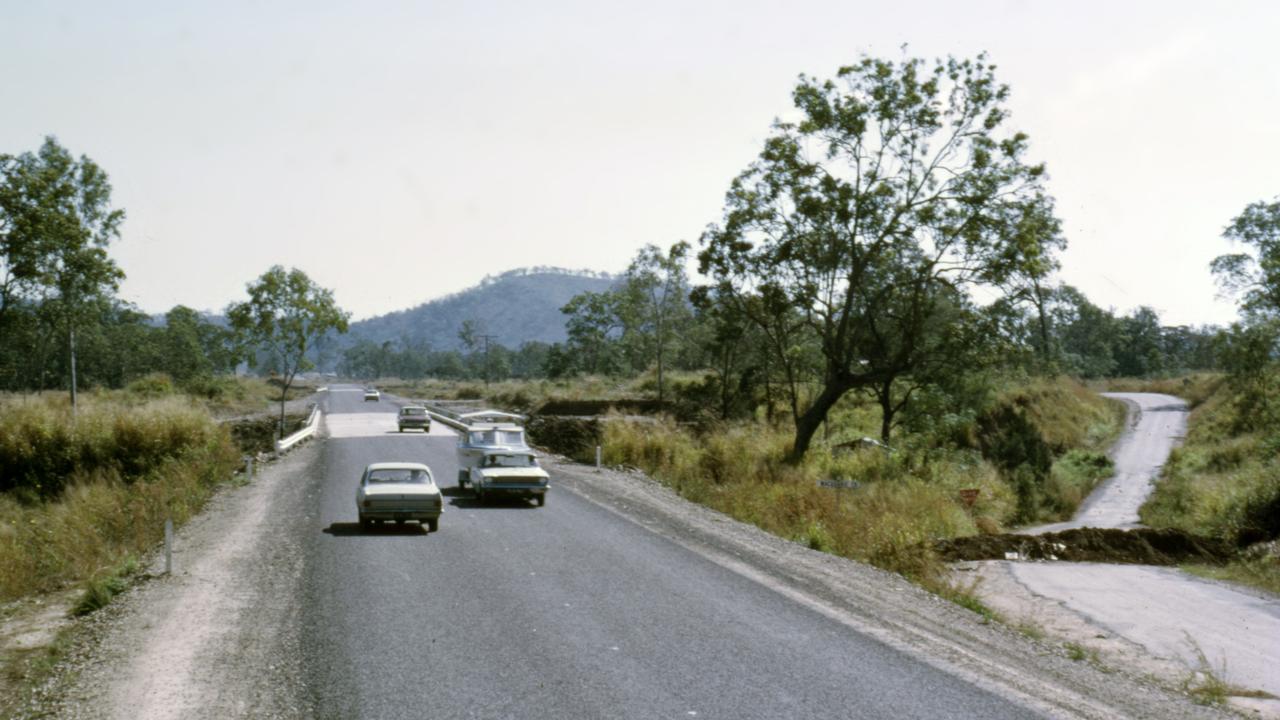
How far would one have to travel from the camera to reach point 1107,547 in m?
27.0

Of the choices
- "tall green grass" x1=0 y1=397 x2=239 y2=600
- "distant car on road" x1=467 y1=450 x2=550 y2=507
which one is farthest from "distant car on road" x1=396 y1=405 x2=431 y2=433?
"distant car on road" x1=467 y1=450 x2=550 y2=507

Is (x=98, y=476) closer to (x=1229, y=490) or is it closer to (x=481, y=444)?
(x=481, y=444)

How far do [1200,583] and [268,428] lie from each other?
1864 inches

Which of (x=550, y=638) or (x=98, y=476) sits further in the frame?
(x=98, y=476)

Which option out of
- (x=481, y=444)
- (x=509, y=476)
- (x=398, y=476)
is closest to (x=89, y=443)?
(x=481, y=444)

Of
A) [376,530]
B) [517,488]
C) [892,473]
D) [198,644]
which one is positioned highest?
[517,488]

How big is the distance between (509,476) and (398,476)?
13.2 feet

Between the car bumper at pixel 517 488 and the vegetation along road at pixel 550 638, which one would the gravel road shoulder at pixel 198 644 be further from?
the car bumper at pixel 517 488

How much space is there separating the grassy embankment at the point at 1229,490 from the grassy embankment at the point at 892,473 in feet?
14.2

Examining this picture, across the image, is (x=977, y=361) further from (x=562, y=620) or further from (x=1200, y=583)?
(x=562, y=620)

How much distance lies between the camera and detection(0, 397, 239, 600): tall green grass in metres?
20.4

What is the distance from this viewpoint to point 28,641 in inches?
487

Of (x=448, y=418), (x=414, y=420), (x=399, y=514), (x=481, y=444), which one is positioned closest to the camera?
(x=399, y=514)

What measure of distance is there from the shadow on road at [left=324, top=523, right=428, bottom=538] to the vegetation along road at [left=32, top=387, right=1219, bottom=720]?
125 mm
